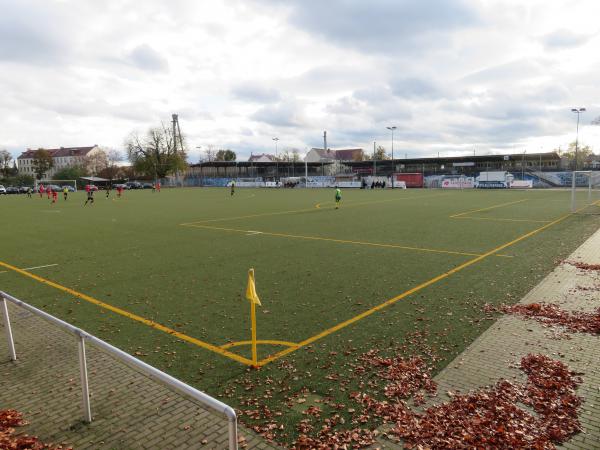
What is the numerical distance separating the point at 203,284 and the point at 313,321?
384cm

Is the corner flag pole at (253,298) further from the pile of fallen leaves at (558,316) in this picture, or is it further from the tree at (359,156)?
the tree at (359,156)

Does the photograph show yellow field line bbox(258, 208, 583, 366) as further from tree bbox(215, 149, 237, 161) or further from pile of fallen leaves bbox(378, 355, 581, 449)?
tree bbox(215, 149, 237, 161)

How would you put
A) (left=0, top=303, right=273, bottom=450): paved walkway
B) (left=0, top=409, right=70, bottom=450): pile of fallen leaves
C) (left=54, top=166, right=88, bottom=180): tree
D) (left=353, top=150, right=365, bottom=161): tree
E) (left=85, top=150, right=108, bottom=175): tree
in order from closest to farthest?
1. (left=0, top=409, right=70, bottom=450): pile of fallen leaves
2. (left=0, top=303, right=273, bottom=450): paved walkway
3. (left=54, top=166, right=88, bottom=180): tree
4. (left=85, top=150, right=108, bottom=175): tree
5. (left=353, top=150, right=365, bottom=161): tree

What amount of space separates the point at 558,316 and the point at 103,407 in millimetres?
7726

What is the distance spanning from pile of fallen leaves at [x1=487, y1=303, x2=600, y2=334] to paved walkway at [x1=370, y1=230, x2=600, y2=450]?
0.24m

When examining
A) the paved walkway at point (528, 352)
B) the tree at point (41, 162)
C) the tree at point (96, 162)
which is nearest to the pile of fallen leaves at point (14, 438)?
the paved walkway at point (528, 352)

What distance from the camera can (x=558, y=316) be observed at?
7754 millimetres

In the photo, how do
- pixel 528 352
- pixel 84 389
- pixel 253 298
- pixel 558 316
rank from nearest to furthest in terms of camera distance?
pixel 84 389 < pixel 253 298 < pixel 528 352 < pixel 558 316

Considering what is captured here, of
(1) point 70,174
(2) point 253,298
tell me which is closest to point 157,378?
(2) point 253,298

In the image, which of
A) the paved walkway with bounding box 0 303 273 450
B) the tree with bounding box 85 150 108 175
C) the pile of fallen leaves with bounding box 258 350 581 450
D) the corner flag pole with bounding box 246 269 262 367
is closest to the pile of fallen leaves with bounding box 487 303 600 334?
the pile of fallen leaves with bounding box 258 350 581 450

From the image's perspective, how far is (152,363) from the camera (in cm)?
609

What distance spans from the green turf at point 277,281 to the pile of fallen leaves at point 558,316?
0.62 metres

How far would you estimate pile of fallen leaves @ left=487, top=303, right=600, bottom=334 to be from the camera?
7.23 metres

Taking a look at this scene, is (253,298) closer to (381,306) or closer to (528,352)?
(381,306)
